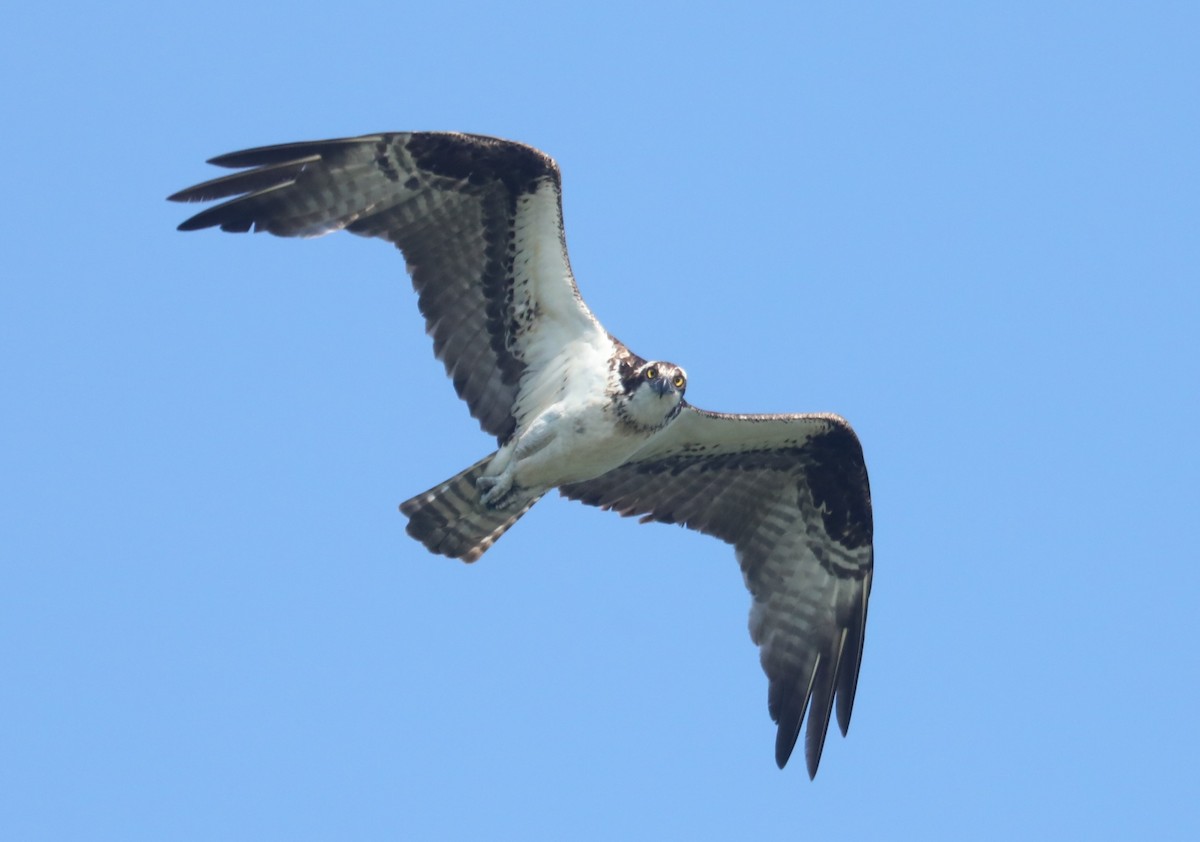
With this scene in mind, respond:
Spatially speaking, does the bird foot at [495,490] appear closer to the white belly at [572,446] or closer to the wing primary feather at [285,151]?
the white belly at [572,446]

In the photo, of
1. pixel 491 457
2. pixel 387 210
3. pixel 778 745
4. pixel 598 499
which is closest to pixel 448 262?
pixel 387 210

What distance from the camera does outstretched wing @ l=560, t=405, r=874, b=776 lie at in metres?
15.0

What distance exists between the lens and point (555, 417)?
13.7 meters

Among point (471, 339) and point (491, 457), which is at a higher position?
point (471, 339)

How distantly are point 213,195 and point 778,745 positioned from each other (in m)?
6.36

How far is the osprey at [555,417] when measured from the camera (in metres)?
13.5

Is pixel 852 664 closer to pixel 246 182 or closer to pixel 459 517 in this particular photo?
pixel 459 517

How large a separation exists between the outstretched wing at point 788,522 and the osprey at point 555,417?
13 mm

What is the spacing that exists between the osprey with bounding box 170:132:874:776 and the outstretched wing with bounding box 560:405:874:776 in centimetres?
1

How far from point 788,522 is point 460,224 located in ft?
13.2

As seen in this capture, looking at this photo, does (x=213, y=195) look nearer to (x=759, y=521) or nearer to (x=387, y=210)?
(x=387, y=210)

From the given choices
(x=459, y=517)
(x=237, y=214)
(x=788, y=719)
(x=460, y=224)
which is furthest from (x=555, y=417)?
(x=788, y=719)

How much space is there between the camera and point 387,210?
13.7m

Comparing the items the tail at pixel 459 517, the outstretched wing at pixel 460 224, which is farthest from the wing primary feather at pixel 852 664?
the outstretched wing at pixel 460 224
